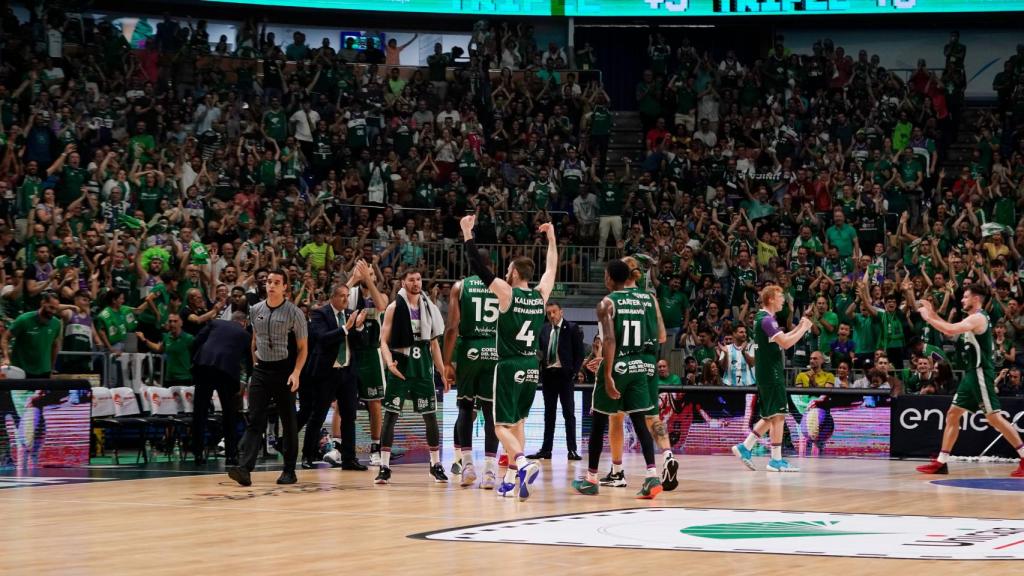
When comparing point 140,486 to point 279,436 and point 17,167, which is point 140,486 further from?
point 17,167

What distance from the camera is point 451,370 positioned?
15234 mm

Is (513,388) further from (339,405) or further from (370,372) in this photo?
(339,405)

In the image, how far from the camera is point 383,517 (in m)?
11.4

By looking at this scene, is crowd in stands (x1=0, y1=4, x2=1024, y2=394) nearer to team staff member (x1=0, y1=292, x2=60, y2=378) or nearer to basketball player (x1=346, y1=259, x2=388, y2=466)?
team staff member (x1=0, y1=292, x2=60, y2=378)

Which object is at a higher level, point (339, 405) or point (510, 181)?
point (510, 181)

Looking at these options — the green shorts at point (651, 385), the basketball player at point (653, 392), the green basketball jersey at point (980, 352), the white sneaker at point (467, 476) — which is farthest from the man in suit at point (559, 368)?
the green basketball jersey at point (980, 352)

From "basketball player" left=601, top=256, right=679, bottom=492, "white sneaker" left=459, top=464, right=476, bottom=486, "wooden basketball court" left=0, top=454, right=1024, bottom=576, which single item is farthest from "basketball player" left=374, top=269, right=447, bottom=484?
"basketball player" left=601, top=256, right=679, bottom=492

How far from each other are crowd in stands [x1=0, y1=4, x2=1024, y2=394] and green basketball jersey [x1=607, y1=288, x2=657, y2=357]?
624cm

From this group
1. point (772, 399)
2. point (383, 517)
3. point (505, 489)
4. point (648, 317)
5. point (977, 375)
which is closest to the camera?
point (383, 517)

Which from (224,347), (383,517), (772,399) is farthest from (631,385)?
(224,347)

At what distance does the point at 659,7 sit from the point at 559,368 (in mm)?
17898

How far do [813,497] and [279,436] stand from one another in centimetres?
775

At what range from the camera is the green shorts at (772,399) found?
17359mm

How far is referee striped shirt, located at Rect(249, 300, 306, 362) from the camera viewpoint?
46.1ft
